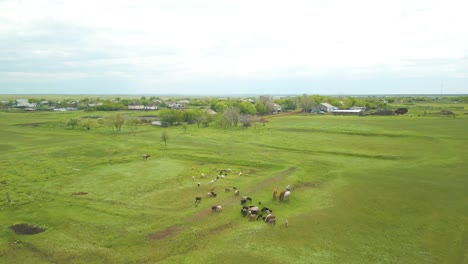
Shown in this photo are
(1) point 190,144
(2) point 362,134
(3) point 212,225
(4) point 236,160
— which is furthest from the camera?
(2) point 362,134

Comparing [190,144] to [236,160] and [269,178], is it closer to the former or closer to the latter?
[236,160]

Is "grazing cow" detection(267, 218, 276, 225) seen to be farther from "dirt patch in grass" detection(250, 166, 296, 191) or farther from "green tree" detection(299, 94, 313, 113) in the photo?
"green tree" detection(299, 94, 313, 113)

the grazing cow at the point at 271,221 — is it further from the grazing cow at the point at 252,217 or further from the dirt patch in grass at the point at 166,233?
the dirt patch in grass at the point at 166,233

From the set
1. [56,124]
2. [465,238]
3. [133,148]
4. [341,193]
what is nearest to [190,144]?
[133,148]

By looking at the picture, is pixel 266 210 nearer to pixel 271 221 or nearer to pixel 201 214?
pixel 271 221

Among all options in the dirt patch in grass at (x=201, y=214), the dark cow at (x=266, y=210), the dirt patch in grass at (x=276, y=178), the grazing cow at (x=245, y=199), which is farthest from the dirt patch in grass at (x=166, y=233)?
the dirt patch in grass at (x=276, y=178)

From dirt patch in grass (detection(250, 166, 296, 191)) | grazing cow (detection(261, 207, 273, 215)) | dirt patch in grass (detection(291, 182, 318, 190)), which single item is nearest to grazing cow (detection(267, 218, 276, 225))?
grazing cow (detection(261, 207, 273, 215))
